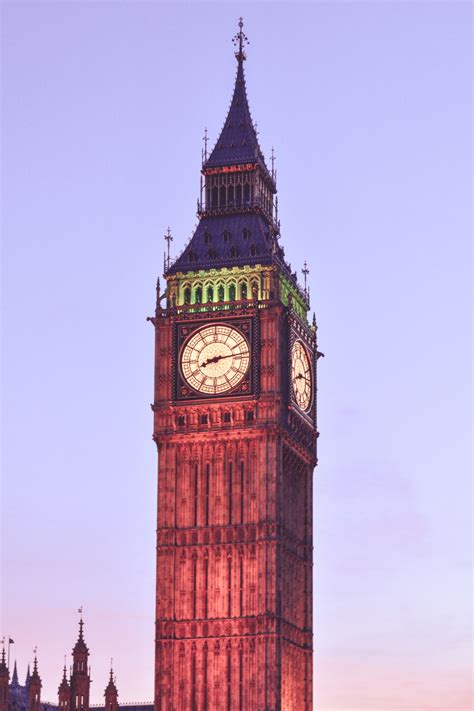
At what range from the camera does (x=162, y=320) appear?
12762cm

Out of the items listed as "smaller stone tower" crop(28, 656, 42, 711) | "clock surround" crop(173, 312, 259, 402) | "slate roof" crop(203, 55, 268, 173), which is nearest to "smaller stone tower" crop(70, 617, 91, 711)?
"smaller stone tower" crop(28, 656, 42, 711)

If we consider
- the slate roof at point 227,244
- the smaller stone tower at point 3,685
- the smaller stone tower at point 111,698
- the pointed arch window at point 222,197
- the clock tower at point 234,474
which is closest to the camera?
the smaller stone tower at point 3,685

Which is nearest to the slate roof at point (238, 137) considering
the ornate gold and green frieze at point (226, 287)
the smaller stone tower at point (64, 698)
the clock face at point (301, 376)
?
the ornate gold and green frieze at point (226, 287)

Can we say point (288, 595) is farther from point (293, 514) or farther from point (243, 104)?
point (243, 104)

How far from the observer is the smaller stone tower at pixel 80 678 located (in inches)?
4729

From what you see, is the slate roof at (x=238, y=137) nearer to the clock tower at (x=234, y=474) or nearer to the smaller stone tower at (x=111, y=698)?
the clock tower at (x=234, y=474)

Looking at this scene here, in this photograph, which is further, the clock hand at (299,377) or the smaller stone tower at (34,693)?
the clock hand at (299,377)

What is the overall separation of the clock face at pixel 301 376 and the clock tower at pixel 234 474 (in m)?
0.13

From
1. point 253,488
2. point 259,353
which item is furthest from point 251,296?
point 253,488

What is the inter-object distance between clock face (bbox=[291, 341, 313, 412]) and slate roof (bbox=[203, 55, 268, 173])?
13.7m

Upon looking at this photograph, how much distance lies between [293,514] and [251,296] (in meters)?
14.0

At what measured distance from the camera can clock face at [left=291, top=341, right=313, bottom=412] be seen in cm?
12644

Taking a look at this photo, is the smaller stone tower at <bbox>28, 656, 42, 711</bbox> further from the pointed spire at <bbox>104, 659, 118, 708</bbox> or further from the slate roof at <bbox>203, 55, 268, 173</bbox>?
the slate roof at <bbox>203, 55, 268, 173</bbox>

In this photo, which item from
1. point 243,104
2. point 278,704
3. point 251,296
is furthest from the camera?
point 243,104
